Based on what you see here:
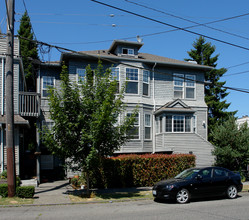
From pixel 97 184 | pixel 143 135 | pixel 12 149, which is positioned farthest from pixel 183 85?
pixel 12 149

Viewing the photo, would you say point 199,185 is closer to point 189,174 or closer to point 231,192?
point 189,174

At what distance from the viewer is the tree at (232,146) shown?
20281 millimetres

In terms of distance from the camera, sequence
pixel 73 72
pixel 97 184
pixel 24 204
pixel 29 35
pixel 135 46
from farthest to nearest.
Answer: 1. pixel 29 35
2. pixel 135 46
3. pixel 73 72
4. pixel 97 184
5. pixel 24 204

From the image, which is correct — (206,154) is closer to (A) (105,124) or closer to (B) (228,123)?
(B) (228,123)

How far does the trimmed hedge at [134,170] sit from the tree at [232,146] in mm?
4376

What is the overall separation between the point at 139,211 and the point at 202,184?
3.44 metres

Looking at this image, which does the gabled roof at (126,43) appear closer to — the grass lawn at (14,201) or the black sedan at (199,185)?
the black sedan at (199,185)

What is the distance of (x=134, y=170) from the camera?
55.5 feet

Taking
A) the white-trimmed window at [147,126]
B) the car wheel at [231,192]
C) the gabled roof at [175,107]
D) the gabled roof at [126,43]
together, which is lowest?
the car wheel at [231,192]

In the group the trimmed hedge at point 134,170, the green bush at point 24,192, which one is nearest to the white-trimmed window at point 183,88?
the trimmed hedge at point 134,170

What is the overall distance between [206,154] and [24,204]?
14.1 metres

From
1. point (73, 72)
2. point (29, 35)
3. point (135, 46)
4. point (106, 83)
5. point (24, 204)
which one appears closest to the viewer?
point (24, 204)

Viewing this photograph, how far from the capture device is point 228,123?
21.2m

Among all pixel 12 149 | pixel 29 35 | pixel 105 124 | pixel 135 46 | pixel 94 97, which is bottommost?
pixel 12 149
